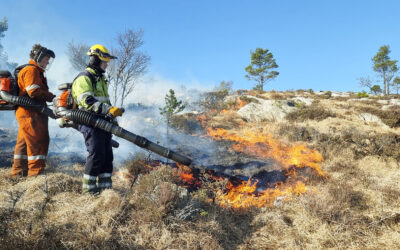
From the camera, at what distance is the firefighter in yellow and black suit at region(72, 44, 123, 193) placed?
10.8ft

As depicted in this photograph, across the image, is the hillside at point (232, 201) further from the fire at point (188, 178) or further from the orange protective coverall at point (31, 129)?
the orange protective coverall at point (31, 129)

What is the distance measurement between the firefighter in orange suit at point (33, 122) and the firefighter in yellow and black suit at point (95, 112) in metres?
1.16

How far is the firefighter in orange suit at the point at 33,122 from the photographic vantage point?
399cm

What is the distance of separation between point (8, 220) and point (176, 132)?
7.85 m

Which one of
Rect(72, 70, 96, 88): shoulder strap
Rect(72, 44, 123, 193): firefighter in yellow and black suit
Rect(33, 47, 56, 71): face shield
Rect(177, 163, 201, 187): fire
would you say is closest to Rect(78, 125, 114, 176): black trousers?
Rect(72, 44, 123, 193): firefighter in yellow and black suit

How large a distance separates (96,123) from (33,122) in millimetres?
1717

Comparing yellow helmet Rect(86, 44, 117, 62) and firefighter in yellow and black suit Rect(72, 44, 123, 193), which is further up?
yellow helmet Rect(86, 44, 117, 62)

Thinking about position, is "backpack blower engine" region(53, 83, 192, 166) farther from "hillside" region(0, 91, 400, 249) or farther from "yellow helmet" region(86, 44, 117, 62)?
"yellow helmet" region(86, 44, 117, 62)

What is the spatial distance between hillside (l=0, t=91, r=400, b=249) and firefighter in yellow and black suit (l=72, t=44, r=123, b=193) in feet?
1.17

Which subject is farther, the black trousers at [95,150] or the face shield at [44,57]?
the face shield at [44,57]

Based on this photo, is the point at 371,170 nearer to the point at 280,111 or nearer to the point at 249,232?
the point at 249,232

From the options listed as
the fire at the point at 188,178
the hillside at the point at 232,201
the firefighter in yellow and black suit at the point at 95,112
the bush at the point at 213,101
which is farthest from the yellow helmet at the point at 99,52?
the bush at the point at 213,101

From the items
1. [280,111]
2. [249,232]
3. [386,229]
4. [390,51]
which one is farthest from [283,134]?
[390,51]

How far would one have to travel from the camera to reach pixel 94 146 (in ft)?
11.1
